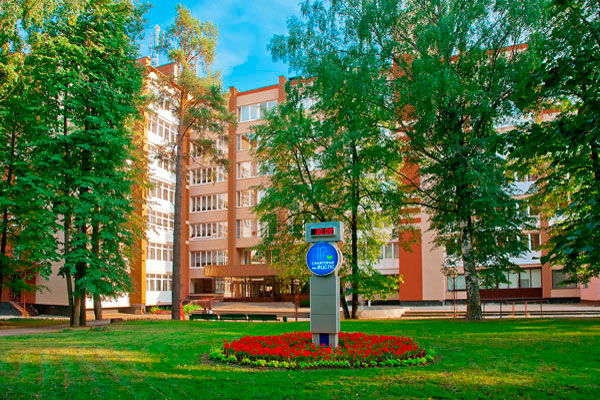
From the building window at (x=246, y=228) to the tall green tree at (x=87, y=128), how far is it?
2829 centimetres

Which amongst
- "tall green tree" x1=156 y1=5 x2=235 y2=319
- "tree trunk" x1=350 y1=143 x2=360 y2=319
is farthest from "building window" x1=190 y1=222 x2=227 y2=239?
"tree trunk" x1=350 y1=143 x2=360 y2=319

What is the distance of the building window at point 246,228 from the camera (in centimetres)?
5159

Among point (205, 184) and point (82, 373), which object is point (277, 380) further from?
point (205, 184)

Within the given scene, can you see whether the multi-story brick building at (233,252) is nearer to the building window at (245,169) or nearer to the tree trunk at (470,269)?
the building window at (245,169)

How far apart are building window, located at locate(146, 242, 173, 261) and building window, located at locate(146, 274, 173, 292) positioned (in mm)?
1577

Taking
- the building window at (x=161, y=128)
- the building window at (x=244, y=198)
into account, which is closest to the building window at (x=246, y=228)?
the building window at (x=244, y=198)

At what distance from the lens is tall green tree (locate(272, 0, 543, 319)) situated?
19.8 meters

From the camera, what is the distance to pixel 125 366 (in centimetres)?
964

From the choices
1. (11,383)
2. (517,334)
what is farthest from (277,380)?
(517,334)

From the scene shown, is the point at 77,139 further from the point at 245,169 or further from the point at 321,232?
the point at 245,169

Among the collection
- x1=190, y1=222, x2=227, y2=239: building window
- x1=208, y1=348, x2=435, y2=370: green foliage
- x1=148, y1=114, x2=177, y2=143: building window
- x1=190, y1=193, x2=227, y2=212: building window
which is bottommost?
x1=208, y1=348, x2=435, y2=370: green foliage

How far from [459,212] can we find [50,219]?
55.6 feet

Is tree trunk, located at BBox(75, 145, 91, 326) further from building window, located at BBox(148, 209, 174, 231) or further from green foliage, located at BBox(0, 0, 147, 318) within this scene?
building window, located at BBox(148, 209, 174, 231)

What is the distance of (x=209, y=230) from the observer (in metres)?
54.0
